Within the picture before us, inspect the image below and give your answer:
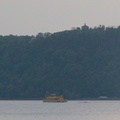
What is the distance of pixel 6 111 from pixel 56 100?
46.3 meters

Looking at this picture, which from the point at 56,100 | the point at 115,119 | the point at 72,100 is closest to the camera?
the point at 115,119

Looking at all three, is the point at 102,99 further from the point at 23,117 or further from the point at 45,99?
the point at 23,117

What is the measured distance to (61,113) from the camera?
136m

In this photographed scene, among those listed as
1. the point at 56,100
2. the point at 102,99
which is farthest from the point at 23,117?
the point at 102,99

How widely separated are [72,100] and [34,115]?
7009cm

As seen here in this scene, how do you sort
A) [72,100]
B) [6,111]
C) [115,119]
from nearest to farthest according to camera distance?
1. [115,119]
2. [6,111]
3. [72,100]

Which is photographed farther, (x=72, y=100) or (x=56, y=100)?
(x=72, y=100)

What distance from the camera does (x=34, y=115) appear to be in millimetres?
129625

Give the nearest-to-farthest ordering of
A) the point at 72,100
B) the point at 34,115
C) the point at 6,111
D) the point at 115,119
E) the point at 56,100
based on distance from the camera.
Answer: the point at 115,119, the point at 34,115, the point at 6,111, the point at 56,100, the point at 72,100

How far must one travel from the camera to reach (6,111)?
141000 millimetres

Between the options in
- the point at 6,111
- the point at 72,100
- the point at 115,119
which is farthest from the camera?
the point at 72,100

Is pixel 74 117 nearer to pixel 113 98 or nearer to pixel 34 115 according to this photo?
pixel 34 115

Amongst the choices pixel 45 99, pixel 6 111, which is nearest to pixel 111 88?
pixel 45 99

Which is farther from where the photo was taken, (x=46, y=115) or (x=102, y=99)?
(x=102, y=99)
